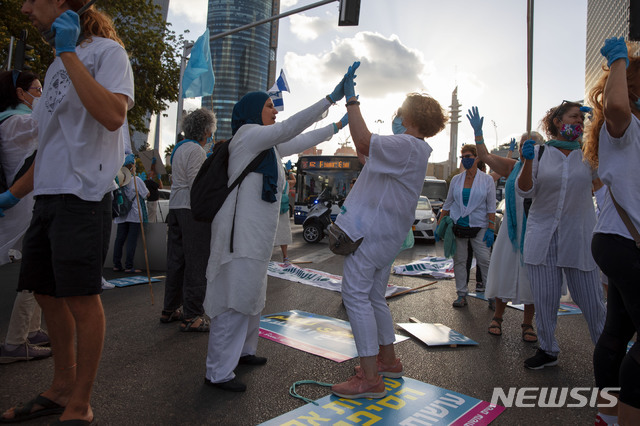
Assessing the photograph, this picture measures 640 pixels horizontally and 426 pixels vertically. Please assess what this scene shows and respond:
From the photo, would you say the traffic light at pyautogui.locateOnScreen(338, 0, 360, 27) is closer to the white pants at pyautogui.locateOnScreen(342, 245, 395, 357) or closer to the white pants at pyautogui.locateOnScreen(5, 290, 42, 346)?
the white pants at pyautogui.locateOnScreen(342, 245, 395, 357)

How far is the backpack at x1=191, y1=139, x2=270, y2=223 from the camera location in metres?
2.87

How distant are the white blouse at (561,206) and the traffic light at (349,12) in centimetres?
610

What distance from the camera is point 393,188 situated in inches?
114

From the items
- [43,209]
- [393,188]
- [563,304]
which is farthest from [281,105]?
[43,209]

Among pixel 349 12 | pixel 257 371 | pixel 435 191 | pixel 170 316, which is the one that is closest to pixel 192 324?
pixel 170 316

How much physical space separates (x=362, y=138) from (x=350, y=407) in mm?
1609

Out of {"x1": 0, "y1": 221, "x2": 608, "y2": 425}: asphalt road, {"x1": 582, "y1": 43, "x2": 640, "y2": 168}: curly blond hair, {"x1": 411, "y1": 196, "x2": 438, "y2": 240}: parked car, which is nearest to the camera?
{"x1": 582, "y1": 43, "x2": 640, "y2": 168}: curly blond hair

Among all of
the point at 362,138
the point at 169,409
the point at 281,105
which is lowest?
the point at 169,409

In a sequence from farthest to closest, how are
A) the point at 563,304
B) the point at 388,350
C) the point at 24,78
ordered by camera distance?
the point at 563,304 < the point at 24,78 < the point at 388,350

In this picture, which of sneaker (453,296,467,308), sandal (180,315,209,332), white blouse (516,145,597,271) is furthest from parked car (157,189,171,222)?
white blouse (516,145,597,271)

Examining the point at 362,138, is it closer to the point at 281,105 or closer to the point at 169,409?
the point at 169,409

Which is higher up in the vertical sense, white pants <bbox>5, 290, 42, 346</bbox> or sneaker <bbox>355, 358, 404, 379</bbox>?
white pants <bbox>5, 290, 42, 346</bbox>

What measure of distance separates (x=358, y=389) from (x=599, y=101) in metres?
2.10

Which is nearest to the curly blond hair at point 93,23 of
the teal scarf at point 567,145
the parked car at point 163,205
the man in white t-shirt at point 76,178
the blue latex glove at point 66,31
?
the man in white t-shirt at point 76,178
